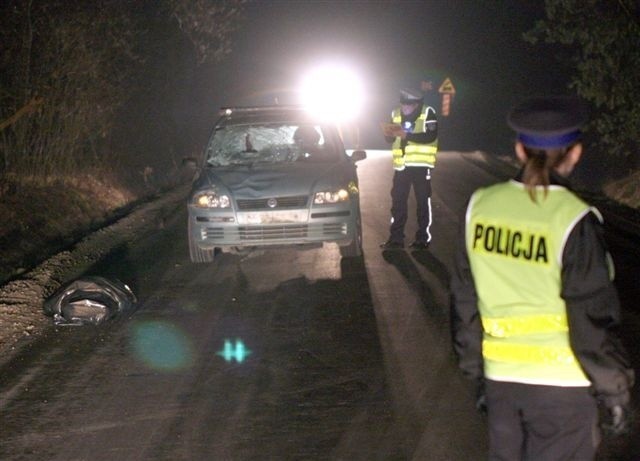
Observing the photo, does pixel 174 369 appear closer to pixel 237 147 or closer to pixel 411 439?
pixel 411 439

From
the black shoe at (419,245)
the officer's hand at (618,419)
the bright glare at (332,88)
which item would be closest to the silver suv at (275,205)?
the black shoe at (419,245)

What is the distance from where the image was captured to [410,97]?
434 inches

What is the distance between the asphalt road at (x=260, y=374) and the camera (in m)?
5.35

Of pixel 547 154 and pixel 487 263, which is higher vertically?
pixel 547 154

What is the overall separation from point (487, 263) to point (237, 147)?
27.8ft

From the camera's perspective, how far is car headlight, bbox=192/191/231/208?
10.3 metres

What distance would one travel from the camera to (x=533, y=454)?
323 cm

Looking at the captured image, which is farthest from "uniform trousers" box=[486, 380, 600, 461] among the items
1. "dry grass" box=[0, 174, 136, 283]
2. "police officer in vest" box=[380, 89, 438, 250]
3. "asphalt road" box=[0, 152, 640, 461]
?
"dry grass" box=[0, 174, 136, 283]

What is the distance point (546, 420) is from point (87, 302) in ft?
19.3

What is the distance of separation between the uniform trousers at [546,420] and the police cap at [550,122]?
838 millimetres

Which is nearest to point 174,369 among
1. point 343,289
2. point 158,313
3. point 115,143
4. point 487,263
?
point 158,313

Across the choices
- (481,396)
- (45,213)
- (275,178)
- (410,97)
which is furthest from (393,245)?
(481,396)

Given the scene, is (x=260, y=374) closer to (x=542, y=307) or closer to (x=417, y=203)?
(x=542, y=307)

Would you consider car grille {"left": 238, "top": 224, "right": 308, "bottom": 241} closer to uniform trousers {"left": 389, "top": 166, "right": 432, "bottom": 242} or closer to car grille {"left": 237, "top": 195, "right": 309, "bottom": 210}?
car grille {"left": 237, "top": 195, "right": 309, "bottom": 210}
